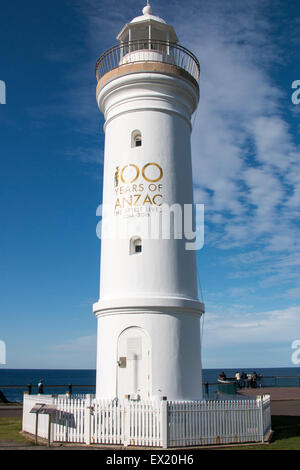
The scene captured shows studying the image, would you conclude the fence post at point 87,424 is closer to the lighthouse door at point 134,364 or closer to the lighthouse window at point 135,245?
the lighthouse door at point 134,364

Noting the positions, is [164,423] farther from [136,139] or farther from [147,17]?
[147,17]

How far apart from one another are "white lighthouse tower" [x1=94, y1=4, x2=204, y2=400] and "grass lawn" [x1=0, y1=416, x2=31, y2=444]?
3.03 m

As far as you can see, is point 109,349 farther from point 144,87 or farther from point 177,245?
point 144,87

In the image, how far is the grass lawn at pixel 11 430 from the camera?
14867mm

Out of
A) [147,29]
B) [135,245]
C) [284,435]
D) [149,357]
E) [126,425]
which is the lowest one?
[284,435]

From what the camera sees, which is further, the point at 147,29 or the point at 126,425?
the point at 147,29

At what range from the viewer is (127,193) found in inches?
698

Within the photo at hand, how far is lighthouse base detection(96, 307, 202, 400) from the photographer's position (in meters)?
15.8

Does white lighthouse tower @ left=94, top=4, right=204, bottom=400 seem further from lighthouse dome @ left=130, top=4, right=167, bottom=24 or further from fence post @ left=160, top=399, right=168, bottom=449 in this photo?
fence post @ left=160, top=399, right=168, bottom=449

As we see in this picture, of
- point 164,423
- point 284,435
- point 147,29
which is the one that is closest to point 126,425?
point 164,423

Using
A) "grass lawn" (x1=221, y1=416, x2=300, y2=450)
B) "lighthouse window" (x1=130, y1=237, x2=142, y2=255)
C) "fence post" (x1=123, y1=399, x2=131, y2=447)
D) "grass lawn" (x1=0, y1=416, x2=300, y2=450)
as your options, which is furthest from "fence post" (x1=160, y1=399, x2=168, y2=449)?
"lighthouse window" (x1=130, y1=237, x2=142, y2=255)

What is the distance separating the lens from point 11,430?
17234mm

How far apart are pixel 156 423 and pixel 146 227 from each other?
21.9 feet

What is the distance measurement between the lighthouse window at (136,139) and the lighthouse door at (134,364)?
700 cm
